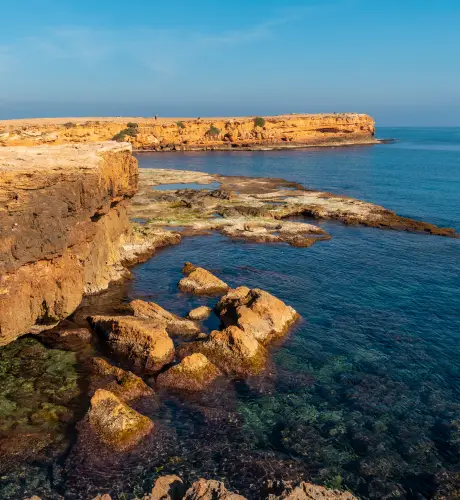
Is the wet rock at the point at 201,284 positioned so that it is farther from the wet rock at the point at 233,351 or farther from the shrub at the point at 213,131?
the shrub at the point at 213,131

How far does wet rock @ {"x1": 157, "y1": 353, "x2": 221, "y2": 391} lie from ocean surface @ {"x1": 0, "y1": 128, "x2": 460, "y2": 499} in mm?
889

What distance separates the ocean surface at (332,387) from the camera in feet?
51.4

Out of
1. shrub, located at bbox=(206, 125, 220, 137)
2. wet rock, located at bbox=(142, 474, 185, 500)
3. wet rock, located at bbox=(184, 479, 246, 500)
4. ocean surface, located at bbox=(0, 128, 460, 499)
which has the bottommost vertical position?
ocean surface, located at bbox=(0, 128, 460, 499)

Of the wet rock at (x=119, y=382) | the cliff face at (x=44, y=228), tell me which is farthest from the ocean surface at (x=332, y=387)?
the cliff face at (x=44, y=228)

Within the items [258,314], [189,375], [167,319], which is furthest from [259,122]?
[189,375]

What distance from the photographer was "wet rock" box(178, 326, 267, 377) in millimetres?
22188

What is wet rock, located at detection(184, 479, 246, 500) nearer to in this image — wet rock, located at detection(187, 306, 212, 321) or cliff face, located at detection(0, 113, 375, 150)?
wet rock, located at detection(187, 306, 212, 321)

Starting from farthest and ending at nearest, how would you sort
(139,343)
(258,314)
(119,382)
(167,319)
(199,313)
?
(199,313) < (167,319) < (258,314) < (139,343) < (119,382)

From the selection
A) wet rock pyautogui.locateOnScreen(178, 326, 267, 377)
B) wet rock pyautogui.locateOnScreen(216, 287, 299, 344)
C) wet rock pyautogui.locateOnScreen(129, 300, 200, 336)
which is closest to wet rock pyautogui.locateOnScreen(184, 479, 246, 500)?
wet rock pyautogui.locateOnScreen(178, 326, 267, 377)

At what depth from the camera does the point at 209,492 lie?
12266 mm

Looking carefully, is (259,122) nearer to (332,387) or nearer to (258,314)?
(258,314)

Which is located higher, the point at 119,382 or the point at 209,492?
the point at 209,492

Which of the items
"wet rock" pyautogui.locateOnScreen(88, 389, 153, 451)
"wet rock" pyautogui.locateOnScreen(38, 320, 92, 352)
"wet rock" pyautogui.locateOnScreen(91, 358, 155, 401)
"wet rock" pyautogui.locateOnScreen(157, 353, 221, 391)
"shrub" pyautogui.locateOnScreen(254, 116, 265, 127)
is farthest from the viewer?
"shrub" pyautogui.locateOnScreen(254, 116, 265, 127)

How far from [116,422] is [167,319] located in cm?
1011
